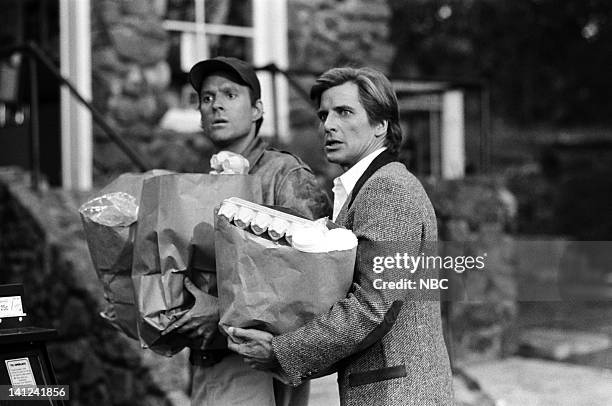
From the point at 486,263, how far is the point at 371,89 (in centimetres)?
456

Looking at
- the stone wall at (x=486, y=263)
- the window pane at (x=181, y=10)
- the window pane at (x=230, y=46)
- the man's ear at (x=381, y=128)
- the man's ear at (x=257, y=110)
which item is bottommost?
→ the stone wall at (x=486, y=263)

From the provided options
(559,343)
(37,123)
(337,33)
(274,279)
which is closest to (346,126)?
(274,279)

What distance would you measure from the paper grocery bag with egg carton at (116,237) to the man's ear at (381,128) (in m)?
0.72

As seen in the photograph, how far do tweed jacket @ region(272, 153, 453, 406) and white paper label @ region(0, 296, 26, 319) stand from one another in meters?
0.74

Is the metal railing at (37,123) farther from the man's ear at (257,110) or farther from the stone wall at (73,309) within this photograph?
the man's ear at (257,110)

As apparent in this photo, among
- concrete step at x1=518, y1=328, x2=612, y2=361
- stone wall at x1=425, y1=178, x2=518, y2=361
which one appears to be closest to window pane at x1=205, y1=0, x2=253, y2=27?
stone wall at x1=425, y1=178, x2=518, y2=361

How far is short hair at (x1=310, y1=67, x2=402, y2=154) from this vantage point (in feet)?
8.43

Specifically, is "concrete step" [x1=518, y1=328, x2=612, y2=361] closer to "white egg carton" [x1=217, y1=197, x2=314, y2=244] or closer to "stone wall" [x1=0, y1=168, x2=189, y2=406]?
"stone wall" [x1=0, y1=168, x2=189, y2=406]

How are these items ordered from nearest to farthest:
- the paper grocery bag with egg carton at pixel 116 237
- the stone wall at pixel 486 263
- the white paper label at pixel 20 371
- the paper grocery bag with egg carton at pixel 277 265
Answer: the paper grocery bag with egg carton at pixel 277 265 → the white paper label at pixel 20 371 → the paper grocery bag with egg carton at pixel 116 237 → the stone wall at pixel 486 263

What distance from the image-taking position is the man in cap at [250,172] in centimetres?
276

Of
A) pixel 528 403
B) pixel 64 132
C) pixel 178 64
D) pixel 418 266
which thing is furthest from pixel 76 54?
pixel 418 266

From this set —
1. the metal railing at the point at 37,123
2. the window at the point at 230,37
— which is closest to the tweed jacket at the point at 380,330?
the metal railing at the point at 37,123

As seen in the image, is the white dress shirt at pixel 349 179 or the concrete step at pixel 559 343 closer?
the white dress shirt at pixel 349 179

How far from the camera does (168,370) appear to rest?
15.3 ft
